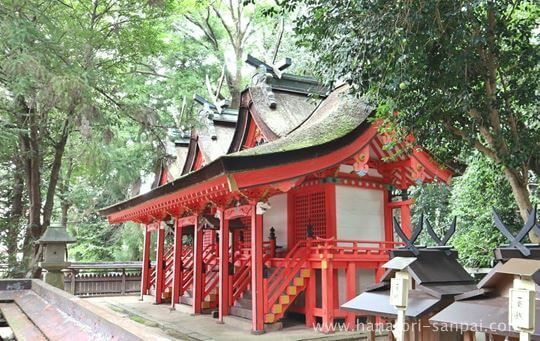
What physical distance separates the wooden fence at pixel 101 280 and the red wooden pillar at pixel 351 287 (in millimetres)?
11047

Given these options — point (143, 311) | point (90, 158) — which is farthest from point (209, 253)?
point (90, 158)

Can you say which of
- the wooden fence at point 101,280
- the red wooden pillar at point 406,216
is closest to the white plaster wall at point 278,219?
the red wooden pillar at point 406,216

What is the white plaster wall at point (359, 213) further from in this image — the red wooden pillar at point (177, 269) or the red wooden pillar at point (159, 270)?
the red wooden pillar at point (159, 270)

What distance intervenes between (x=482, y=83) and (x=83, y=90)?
7.29 meters

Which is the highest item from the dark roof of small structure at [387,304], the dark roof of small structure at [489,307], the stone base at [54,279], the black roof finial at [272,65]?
the black roof finial at [272,65]

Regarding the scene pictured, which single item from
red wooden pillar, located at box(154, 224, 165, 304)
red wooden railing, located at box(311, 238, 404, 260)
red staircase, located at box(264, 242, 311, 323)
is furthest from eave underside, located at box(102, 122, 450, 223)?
red wooden pillar, located at box(154, 224, 165, 304)

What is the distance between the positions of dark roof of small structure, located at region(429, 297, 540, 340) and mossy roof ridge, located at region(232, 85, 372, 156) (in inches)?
169

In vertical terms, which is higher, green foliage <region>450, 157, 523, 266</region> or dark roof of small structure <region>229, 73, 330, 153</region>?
dark roof of small structure <region>229, 73, 330, 153</region>

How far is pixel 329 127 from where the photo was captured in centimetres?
904

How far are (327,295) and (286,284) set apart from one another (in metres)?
0.81

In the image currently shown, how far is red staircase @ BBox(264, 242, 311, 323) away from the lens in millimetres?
8188

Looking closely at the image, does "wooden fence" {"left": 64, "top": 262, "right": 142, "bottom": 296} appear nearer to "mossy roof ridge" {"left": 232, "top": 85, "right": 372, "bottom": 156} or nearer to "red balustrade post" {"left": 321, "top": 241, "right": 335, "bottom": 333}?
"mossy roof ridge" {"left": 232, "top": 85, "right": 372, "bottom": 156}

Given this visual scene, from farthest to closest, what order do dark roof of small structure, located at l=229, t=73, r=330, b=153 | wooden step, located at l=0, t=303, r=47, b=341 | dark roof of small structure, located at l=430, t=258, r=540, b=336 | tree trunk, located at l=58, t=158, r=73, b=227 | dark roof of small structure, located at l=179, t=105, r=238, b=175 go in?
tree trunk, located at l=58, t=158, r=73, b=227, dark roof of small structure, located at l=179, t=105, r=238, b=175, dark roof of small structure, located at l=229, t=73, r=330, b=153, wooden step, located at l=0, t=303, r=47, b=341, dark roof of small structure, located at l=430, t=258, r=540, b=336

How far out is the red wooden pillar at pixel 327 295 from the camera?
26.6ft
